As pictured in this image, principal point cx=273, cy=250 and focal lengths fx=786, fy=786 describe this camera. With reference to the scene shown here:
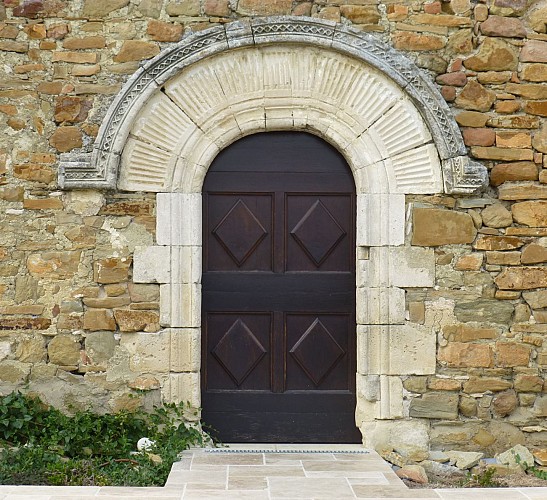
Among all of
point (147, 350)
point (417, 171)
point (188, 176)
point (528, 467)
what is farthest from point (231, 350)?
point (528, 467)

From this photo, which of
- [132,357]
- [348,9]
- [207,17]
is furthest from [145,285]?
[348,9]

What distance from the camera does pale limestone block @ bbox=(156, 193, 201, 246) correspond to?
520 centimetres

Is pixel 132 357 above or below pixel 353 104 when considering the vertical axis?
below

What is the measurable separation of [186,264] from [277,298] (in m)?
0.68

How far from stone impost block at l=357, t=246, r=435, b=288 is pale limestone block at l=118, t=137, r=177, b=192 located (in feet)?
5.01

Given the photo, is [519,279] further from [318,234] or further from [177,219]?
[177,219]

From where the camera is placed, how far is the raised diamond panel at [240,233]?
213 inches

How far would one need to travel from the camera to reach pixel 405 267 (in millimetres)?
5227

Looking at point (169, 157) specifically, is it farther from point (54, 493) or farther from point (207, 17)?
point (54, 493)

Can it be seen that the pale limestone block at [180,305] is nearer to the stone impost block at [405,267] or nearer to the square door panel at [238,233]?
the square door panel at [238,233]

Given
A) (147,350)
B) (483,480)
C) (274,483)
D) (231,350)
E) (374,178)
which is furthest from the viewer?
(231,350)

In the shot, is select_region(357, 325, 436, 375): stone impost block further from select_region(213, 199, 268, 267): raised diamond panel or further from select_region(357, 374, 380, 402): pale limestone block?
select_region(213, 199, 268, 267): raised diamond panel

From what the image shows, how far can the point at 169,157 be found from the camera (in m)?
5.24

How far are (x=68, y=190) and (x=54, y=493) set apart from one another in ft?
6.51
